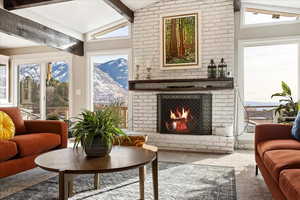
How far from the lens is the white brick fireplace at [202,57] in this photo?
14.1 ft

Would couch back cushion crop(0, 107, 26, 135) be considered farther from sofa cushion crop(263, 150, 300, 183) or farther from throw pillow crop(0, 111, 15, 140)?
sofa cushion crop(263, 150, 300, 183)

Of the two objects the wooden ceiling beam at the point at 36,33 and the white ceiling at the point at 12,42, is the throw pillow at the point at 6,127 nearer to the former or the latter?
the wooden ceiling beam at the point at 36,33

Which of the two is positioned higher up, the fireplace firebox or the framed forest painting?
the framed forest painting

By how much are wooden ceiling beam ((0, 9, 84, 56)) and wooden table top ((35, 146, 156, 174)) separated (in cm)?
250

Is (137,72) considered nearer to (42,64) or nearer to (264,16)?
(264,16)

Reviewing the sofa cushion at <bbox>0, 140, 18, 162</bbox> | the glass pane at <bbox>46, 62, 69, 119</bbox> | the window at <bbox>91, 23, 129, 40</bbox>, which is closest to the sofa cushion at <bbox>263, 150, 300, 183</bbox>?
the sofa cushion at <bbox>0, 140, 18, 162</bbox>

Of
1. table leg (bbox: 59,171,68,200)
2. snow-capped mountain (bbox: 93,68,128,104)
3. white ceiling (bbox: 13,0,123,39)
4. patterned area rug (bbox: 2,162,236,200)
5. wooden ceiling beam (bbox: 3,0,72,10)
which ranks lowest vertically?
patterned area rug (bbox: 2,162,236,200)

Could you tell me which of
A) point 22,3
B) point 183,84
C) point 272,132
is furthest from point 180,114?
point 22,3

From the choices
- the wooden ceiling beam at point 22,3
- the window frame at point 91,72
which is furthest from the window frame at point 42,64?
the wooden ceiling beam at point 22,3

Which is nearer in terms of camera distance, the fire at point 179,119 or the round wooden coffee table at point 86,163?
the round wooden coffee table at point 86,163

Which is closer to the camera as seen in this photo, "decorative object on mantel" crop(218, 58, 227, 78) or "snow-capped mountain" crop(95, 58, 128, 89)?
"decorative object on mantel" crop(218, 58, 227, 78)

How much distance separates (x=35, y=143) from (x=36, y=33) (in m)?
2.14

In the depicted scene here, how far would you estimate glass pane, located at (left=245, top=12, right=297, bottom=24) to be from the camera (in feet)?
13.9

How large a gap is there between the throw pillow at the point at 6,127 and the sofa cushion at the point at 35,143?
0.27 ft
